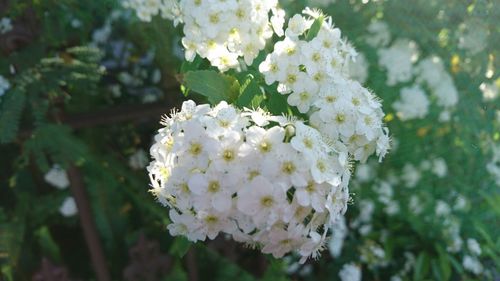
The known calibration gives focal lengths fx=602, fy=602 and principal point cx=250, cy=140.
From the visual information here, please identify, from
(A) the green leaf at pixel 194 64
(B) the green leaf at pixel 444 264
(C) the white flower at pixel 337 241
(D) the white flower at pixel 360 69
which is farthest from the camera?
(C) the white flower at pixel 337 241

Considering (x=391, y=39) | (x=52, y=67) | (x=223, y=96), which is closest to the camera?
(x=223, y=96)

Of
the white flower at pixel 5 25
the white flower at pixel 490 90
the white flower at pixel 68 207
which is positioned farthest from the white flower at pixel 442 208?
the white flower at pixel 5 25

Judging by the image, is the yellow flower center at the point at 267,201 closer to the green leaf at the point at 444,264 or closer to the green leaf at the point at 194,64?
the green leaf at the point at 194,64

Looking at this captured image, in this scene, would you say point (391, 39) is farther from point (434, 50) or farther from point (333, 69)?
point (333, 69)

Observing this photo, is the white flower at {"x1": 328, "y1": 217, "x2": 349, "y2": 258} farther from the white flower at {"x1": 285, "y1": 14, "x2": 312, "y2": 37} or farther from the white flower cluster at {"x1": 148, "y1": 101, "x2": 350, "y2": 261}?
the white flower cluster at {"x1": 148, "y1": 101, "x2": 350, "y2": 261}

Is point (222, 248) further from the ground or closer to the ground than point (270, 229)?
closer to the ground

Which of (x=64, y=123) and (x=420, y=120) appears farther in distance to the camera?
(x=420, y=120)

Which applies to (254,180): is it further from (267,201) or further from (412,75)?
(412,75)

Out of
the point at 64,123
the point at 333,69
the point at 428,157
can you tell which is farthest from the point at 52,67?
the point at 428,157
